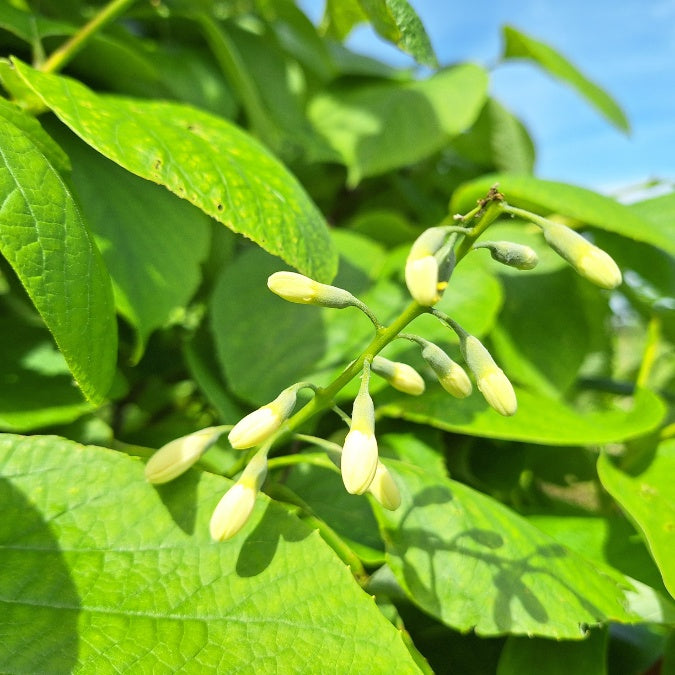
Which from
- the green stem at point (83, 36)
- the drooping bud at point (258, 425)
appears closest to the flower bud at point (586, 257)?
the drooping bud at point (258, 425)

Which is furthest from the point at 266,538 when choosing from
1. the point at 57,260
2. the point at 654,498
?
the point at 654,498

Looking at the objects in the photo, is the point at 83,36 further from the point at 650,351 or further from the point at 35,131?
the point at 650,351

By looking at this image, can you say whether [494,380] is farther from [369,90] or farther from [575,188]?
[369,90]

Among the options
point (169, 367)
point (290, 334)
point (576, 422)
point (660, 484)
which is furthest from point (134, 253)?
point (660, 484)

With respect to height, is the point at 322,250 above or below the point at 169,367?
above

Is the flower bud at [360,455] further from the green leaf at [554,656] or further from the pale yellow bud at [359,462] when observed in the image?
the green leaf at [554,656]

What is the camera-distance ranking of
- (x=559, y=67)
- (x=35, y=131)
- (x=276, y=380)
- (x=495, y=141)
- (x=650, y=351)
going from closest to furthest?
1. (x=35, y=131)
2. (x=276, y=380)
3. (x=650, y=351)
4. (x=559, y=67)
5. (x=495, y=141)
